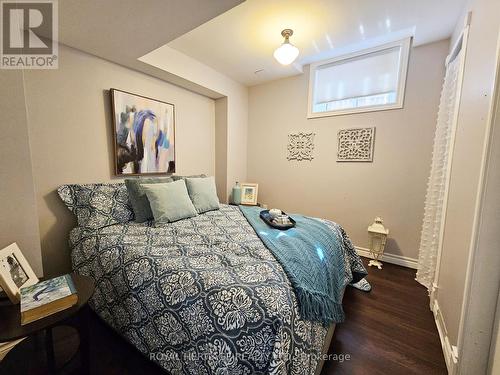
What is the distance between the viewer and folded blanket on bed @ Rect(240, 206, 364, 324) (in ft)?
3.41

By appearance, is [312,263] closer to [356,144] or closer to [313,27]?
→ [356,144]

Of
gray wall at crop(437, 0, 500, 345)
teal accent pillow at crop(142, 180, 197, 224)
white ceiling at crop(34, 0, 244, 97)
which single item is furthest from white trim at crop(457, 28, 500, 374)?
teal accent pillow at crop(142, 180, 197, 224)

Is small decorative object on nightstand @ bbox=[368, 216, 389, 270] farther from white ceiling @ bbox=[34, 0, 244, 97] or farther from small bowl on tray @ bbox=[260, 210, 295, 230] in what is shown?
white ceiling @ bbox=[34, 0, 244, 97]

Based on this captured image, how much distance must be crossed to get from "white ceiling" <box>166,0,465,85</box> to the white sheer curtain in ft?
1.61

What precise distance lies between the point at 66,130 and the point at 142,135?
2.18 feet

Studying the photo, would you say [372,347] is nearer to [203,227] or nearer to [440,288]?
[440,288]

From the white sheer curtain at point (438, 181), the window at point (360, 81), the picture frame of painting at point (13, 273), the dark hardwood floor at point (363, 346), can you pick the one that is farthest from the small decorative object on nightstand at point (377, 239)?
the picture frame of painting at point (13, 273)

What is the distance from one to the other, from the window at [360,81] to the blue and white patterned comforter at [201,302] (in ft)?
7.64

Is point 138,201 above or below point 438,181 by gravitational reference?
below

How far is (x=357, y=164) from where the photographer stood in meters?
2.75

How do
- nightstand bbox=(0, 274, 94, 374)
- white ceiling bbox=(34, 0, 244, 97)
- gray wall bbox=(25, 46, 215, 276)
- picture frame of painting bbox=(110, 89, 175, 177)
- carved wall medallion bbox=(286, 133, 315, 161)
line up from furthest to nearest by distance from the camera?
carved wall medallion bbox=(286, 133, 315, 161) → picture frame of painting bbox=(110, 89, 175, 177) → gray wall bbox=(25, 46, 215, 276) → white ceiling bbox=(34, 0, 244, 97) → nightstand bbox=(0, 274, 94, 374)

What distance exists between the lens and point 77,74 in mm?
1912

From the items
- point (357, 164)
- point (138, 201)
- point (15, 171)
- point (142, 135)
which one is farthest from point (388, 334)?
point (142, 135)

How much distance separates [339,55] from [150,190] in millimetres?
2904
